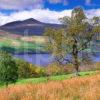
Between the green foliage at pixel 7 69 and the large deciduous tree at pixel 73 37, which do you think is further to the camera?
the large deciduous tree at pixel 73 37

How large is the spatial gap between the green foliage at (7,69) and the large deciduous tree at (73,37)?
34819mm

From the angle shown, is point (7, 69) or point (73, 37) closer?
point (7, 69)

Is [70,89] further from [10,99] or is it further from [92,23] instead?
[92,23]

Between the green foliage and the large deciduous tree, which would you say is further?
the large deciduous tree

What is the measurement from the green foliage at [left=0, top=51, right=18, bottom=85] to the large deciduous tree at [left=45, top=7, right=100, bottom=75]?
1371 inches

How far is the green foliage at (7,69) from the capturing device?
31.1m

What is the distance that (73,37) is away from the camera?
6938 cm

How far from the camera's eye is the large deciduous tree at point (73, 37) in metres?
67.6

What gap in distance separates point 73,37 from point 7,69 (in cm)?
3922

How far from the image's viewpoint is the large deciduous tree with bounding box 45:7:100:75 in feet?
222

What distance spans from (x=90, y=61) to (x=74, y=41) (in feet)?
17.8

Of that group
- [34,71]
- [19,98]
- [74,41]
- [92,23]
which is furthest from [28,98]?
[34,71]

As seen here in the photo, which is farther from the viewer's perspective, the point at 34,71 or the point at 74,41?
the point at 34,71

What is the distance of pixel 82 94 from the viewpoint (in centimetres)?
938
